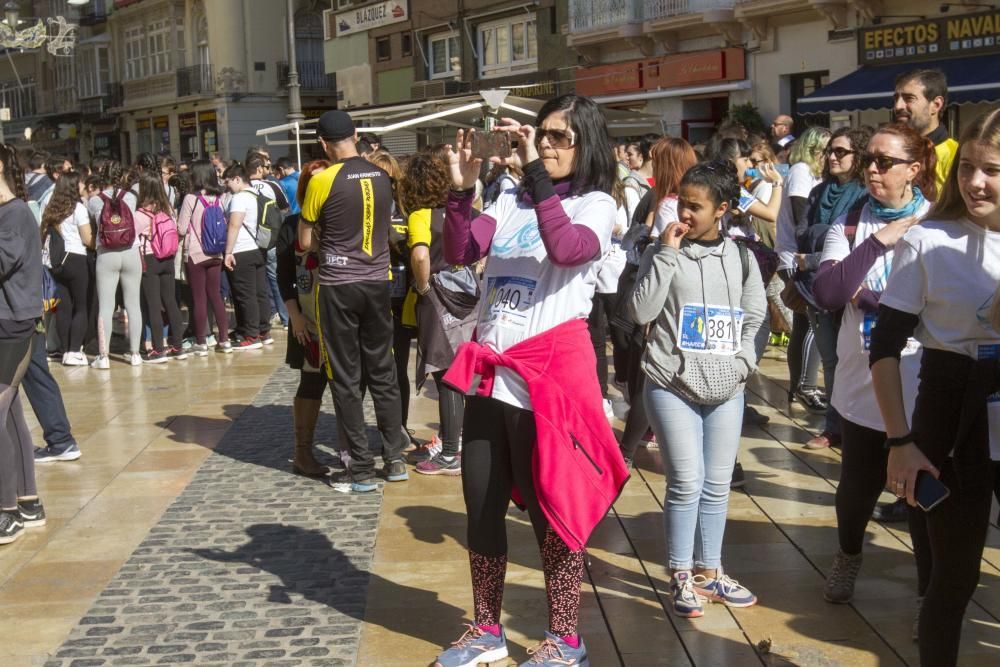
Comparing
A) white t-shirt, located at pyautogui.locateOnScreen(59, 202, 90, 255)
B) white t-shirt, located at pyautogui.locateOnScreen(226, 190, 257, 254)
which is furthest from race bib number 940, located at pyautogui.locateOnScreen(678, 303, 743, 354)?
white t-shirt, located at pyautogui.locateOnScreen(226, 190, 257, 254)

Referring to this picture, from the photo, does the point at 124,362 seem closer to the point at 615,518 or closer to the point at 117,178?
the point at 117,178

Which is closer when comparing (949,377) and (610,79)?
(949,377)

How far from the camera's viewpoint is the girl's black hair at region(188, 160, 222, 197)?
1201 centimetres

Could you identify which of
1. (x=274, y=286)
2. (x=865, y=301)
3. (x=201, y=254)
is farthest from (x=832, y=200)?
(x=274, y=286)

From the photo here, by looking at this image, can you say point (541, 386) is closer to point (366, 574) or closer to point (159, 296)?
point (366, 574)

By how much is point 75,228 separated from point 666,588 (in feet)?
26.1

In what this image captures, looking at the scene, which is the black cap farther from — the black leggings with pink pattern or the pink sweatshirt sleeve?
the black leggings with pink pattern

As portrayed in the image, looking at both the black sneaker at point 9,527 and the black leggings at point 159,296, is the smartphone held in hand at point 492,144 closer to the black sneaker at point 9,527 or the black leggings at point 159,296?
the black sneaker at point 9,527

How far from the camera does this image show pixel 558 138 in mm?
4117

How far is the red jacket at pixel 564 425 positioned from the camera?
401 centimetres

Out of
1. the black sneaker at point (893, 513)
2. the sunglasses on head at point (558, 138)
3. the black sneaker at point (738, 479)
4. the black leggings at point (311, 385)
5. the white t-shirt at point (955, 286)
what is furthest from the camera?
the black leggings at point (311, 385)

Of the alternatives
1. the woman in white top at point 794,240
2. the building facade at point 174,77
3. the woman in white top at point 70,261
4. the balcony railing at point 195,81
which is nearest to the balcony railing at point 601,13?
the woman in white top at point 70,261

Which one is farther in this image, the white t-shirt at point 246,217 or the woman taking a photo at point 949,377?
the white t-shirt at point 246,217

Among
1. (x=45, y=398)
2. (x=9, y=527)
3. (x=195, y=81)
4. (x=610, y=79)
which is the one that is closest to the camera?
(x=9, y=527)
